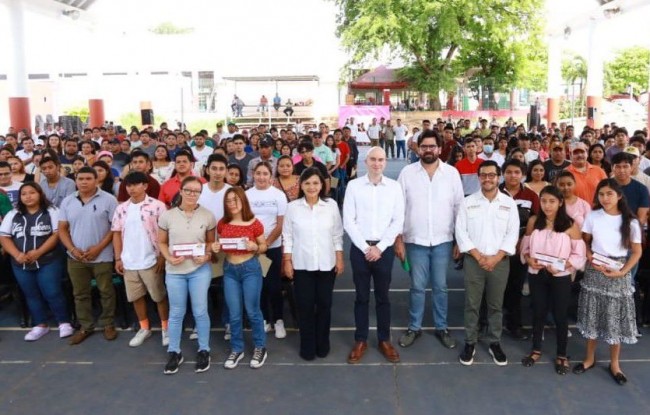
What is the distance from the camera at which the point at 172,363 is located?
4.85 m

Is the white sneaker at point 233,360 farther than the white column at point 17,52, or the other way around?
the white column at point 17,52

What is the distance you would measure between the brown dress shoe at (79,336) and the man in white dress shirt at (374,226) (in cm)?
252

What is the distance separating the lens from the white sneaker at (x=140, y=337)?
5.41 metres

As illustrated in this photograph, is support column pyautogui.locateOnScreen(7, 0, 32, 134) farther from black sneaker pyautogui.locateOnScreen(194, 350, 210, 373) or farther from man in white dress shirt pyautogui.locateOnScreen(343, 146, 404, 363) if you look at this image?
man in white dress shirt pyautogui.locateOnScreen(343, 146, 404, 363)

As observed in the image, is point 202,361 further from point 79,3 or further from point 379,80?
point 379,80

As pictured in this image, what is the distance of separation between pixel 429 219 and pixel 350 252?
736 mm

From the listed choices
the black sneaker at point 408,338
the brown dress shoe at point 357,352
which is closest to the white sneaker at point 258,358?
the brown dress shoe at point 357,352

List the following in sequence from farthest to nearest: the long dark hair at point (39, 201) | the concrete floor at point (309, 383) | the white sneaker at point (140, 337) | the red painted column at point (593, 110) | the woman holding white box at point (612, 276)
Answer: the red painted column at point (593, 110)
the long dark hair at point (39, 201)
the white sneaker at point (140, 337)
the woman holding white box at point (612, 276)
the concrete floor at point (309, 383)

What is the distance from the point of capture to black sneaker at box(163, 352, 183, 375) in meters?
4.81

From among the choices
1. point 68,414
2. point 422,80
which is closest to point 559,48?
point 422,80

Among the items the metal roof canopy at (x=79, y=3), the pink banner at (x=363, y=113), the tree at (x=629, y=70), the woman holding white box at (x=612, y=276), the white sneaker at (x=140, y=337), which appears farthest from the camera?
the tree at (x=629, y=70)

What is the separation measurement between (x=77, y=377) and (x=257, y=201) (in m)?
2.07

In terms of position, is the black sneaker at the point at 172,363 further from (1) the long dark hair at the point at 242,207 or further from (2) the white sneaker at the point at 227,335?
(1) the long dark hair at the point at 242,207

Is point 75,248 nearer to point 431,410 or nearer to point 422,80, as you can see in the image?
point 431,410
